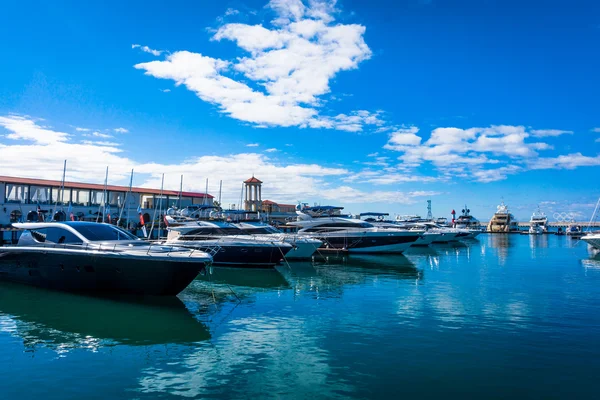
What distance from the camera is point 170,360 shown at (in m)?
10.7

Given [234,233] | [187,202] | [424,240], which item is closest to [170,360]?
[234,233]

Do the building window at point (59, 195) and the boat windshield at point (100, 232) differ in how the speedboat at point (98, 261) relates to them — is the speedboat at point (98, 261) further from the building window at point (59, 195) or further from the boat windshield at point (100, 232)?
the building window at point (59, 195)

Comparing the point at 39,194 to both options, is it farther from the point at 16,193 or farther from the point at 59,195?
the point at 16,193

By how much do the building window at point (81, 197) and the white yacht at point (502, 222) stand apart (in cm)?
11144

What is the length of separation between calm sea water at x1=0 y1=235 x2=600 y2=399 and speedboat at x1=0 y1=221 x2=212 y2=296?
0.67m

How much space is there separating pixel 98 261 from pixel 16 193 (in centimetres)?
4984

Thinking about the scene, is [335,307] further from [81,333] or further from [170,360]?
[81,333]

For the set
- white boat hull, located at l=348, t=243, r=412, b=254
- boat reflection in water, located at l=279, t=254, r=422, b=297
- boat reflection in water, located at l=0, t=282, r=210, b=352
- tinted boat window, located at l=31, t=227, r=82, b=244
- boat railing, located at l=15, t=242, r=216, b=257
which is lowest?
boat reflection in water, located at l=0, t=282, r=210, b=352

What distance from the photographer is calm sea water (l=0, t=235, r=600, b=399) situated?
9133mm

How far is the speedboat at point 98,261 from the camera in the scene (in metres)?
16.3

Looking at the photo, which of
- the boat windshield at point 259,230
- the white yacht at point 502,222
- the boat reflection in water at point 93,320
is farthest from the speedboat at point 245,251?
the white yacht at point 502,222

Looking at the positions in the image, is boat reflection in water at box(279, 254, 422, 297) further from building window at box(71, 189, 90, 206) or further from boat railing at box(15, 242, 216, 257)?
building window at box(71, 189, 90, 206)

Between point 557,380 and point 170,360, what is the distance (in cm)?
906

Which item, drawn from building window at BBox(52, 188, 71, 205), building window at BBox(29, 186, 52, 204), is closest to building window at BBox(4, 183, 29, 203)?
building window at BBox(29, 186, 52, 204)
